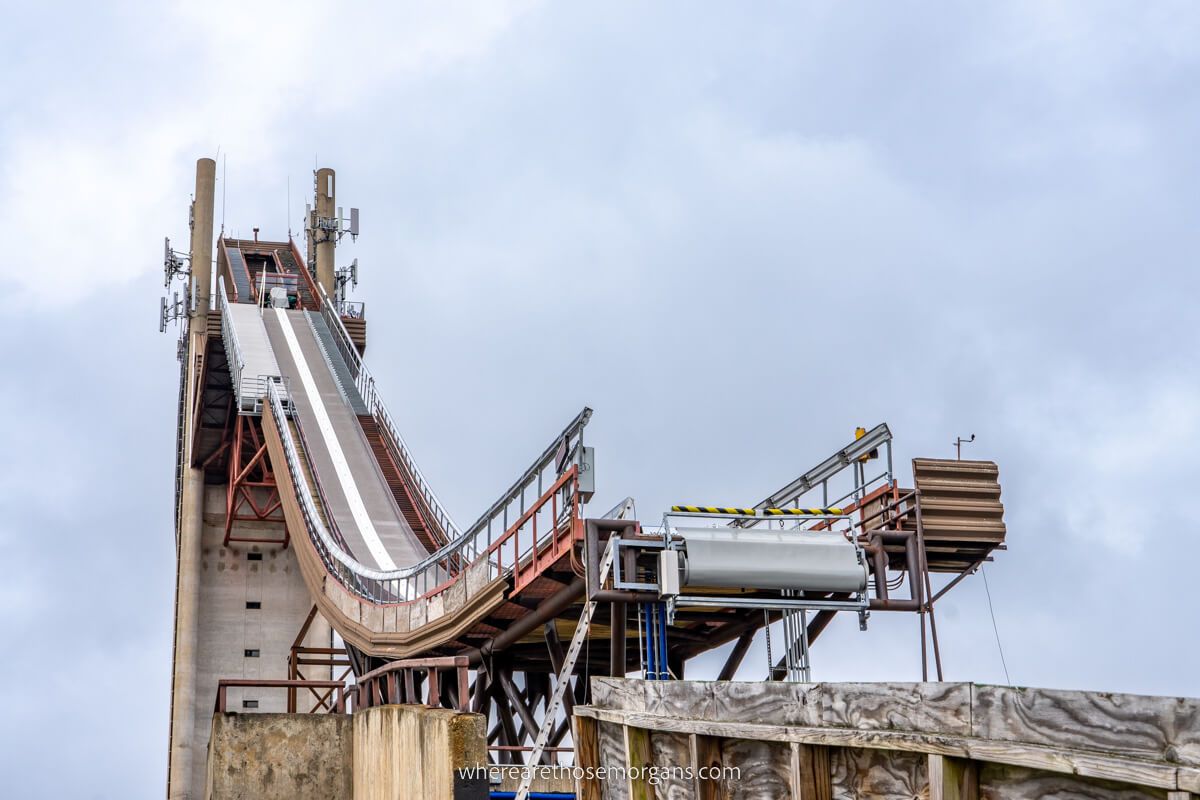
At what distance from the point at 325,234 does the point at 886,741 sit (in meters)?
47.9

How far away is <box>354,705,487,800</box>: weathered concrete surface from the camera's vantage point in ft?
40.4

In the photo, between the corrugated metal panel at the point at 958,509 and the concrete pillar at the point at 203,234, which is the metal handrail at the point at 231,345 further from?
the corrugated metal panel at the point at 958,509

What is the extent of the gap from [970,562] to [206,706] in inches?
1105

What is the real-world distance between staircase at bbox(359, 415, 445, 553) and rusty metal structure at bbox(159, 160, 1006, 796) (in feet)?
0.22

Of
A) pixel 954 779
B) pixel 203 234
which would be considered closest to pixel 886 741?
pixel 954 779

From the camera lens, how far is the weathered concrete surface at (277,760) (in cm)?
1600

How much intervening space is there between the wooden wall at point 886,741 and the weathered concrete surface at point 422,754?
4009 mm

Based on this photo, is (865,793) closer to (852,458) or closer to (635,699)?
(635,699)

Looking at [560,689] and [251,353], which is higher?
[251,353]

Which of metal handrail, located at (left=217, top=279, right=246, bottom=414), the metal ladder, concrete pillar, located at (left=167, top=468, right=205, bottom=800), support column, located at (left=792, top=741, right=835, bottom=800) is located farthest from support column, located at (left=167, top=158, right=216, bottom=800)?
support column, located at (left=792, top=741, right=835, bottom=800)

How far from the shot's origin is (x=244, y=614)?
44125 millimetres

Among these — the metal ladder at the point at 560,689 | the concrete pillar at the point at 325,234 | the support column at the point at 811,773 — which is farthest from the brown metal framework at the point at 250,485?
the support column at the point at 811,773

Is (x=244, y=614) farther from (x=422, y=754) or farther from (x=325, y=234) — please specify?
(x=422, y=754)

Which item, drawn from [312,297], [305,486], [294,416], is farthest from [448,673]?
[312,297]
